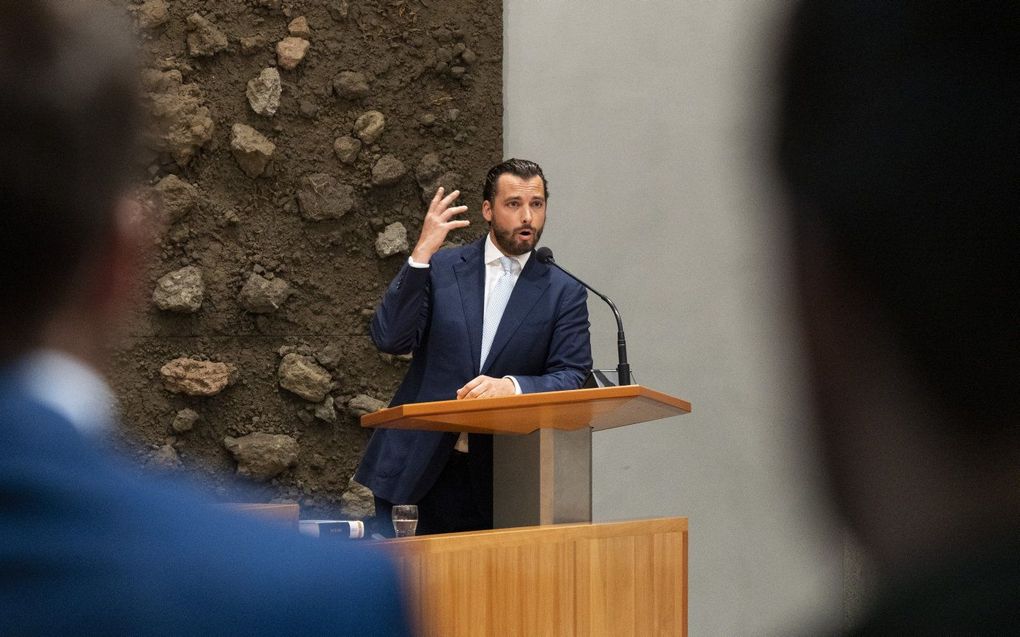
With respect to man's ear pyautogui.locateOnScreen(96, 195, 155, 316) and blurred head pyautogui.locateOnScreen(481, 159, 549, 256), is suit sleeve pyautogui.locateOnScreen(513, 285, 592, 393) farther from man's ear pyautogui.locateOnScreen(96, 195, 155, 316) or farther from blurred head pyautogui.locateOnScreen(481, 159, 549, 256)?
man's ear pyautogui.locateOnScreen(96, 195, 155, 316)

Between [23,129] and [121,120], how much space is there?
0.06m

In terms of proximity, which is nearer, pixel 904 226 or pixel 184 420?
pixel 904 226

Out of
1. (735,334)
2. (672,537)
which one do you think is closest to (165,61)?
(735,334)

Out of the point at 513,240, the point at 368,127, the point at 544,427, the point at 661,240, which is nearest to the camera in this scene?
the point at 544,427

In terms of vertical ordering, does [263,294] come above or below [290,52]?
below

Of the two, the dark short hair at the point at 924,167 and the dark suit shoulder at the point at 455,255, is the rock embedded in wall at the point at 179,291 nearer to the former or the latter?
the dark suit shoulder at the point at 455,255

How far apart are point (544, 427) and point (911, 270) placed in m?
2.16

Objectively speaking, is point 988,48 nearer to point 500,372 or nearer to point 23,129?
point 23,129

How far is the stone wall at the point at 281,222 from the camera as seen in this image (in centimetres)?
415

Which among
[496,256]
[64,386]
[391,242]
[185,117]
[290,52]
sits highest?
[290,52]

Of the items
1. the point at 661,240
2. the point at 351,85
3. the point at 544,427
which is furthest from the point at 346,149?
the point at 544,427

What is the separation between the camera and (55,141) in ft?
1.97

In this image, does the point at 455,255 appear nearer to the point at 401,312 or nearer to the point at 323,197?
the point at 401,312

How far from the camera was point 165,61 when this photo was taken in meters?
4.20
